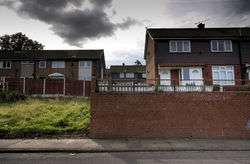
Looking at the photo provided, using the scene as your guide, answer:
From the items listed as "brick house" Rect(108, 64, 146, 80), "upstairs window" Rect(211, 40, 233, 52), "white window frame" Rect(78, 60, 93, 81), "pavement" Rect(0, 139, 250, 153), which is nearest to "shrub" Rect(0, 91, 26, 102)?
"pavement" Rect(0, 139, 250, 153)

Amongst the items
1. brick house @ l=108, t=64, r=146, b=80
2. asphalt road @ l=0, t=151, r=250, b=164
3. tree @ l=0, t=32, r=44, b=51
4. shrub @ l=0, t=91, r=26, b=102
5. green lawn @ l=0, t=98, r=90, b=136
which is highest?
tree @ l=0, t=32, r=44, b=51

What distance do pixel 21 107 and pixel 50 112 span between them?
2.45m

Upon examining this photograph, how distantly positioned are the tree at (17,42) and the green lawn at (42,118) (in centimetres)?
4872

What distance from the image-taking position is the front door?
153 ft

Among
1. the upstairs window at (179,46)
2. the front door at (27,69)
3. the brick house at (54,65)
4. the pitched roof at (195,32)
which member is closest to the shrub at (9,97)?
the pitched roof at (195,32)

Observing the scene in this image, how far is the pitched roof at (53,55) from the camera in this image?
4675 centimetres

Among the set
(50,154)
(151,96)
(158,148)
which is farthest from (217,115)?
(50,154)

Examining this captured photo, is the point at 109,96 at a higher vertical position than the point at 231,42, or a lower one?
lower

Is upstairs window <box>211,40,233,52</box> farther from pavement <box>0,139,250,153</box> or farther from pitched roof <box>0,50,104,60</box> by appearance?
pitched roof <box>0,50,104,60</box>

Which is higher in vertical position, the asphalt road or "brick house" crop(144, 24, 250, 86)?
"brick house" crop(144, 24, 250, 86)

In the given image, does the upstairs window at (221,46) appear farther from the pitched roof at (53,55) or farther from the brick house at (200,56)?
the pitched roof at (53,55)

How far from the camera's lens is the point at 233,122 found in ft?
57.6

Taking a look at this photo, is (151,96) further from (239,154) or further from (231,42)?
(231,42)

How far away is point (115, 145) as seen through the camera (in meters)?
15.0
